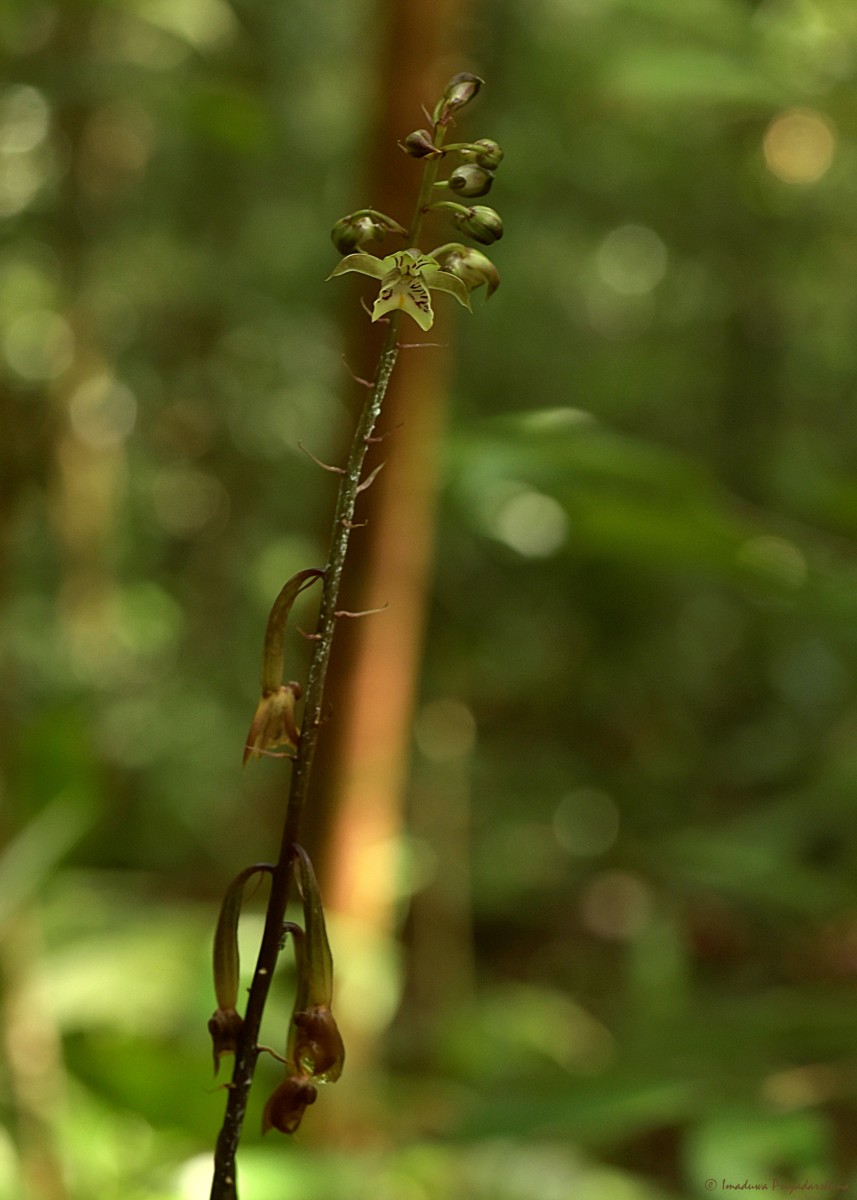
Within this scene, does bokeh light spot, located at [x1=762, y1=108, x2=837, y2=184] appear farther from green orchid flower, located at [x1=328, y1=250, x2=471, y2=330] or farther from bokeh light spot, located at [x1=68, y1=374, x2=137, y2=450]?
green orchid flower, located at [x1=328, y1=250, x2=471, y2=330]

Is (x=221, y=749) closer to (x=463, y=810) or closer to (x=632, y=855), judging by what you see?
(x=463, y=810)

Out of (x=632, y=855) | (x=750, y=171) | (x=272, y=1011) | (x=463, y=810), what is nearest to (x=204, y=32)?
(x=750, y=171)

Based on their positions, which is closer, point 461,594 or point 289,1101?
point 289,1101

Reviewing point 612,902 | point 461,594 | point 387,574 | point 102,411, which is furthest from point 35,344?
point 387,574

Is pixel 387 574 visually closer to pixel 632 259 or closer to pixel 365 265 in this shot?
pixel 365 265

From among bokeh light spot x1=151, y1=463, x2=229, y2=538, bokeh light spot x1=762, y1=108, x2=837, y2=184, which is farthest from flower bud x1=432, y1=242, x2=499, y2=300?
bokeh light spot x1=151, y1=463, x2=229, y2=538

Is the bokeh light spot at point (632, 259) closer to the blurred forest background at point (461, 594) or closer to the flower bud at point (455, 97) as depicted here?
the blurred forest background at point (461, 594)
